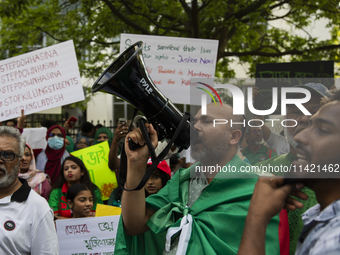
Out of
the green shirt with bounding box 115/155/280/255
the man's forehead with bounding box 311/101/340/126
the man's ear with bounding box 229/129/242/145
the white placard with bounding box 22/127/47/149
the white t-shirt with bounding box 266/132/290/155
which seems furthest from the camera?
the white placard with bounding box 22/127/47/149

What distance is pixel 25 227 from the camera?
7.14ft

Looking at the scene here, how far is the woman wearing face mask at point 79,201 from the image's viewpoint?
3484 millimetres

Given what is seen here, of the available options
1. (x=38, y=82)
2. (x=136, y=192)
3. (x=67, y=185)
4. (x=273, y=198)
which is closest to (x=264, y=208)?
(x=273, y=198)

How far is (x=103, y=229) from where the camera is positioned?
3145mm

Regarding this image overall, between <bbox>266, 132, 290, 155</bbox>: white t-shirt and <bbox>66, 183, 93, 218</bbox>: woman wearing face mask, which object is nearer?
→ <bbox>266, 132, 290, 155</bbox>: white t-shirt

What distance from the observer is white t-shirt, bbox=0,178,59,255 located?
7.03 ft

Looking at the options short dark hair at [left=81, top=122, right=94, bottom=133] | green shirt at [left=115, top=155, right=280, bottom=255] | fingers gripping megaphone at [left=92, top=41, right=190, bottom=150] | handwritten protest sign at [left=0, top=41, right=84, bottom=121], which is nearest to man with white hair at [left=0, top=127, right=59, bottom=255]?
green shirt at [left=115, top=155, right=280, bottom=255]

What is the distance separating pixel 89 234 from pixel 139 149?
171cm

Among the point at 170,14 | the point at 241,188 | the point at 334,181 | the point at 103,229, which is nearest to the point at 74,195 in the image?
the point at 103,229

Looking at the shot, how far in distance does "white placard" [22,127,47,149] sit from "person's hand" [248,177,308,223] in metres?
4.10

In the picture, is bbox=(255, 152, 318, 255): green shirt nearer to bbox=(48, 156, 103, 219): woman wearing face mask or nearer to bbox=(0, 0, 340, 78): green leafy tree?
bbox=(48, 156, 103, 219): woman wearing face mask

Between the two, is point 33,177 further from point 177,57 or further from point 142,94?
point 142,94

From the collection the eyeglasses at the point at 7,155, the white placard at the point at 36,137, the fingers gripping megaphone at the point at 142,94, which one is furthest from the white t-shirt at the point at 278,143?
the white placard at the point at 36,137

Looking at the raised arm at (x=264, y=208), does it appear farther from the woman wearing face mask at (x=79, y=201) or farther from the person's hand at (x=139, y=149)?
the woman wearing face mask at (x=79, y=201)
